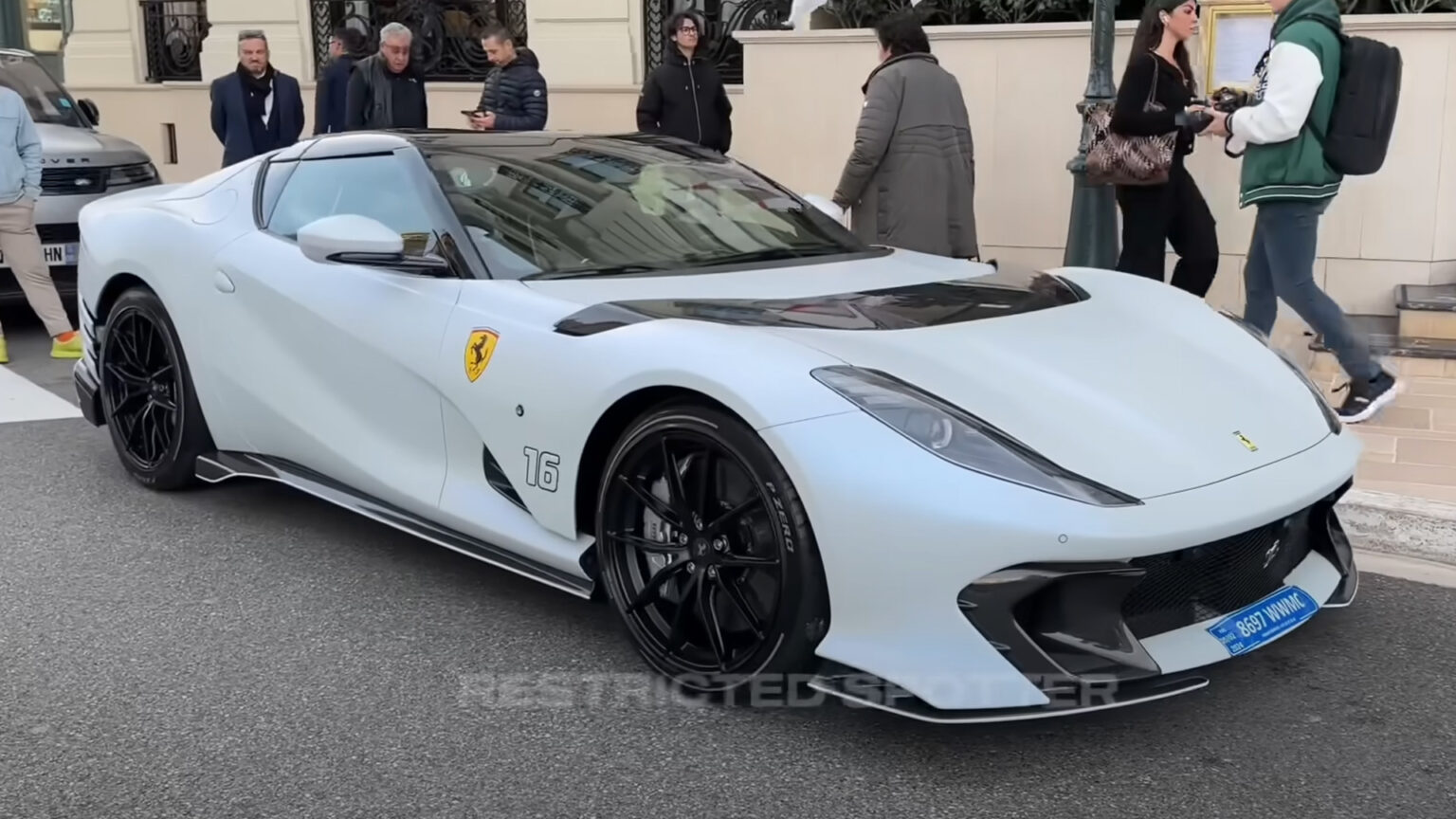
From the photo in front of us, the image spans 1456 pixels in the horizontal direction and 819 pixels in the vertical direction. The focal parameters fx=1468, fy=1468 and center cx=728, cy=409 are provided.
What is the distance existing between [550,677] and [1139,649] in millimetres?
1433

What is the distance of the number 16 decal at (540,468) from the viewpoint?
3607 mm

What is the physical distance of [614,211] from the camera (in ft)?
14.2

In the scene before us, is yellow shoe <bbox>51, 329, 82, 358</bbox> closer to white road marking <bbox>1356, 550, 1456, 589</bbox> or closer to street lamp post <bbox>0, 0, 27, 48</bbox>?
white road marking <bbox>1356, 550, 1456, 589</bbox>

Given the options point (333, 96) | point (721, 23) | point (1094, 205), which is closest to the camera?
point (1094, 205)

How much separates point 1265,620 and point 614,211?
2139 mm

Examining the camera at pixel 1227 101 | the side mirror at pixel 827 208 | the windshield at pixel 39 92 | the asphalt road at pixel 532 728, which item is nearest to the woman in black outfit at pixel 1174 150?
the camera at pixel 1227 101

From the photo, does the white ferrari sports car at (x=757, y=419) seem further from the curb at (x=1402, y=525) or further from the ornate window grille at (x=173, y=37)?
the ornate window grille at (x=173, y=37)

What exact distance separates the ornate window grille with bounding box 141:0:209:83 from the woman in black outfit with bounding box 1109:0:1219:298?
12054mm

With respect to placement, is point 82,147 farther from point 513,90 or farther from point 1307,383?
point 1307,383

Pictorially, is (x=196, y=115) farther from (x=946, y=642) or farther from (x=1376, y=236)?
(x=946, y=642)

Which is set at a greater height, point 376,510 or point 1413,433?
point 376,510

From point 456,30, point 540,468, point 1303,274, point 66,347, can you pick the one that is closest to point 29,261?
point 66,347

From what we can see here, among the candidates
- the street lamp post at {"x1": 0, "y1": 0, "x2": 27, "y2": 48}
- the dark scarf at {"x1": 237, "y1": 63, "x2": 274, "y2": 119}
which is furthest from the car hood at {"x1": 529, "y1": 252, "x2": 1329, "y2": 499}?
the street lamp post at {"x1": 0, "y1": 0, "x2": 27, "y2": 48}

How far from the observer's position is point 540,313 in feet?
12.2
